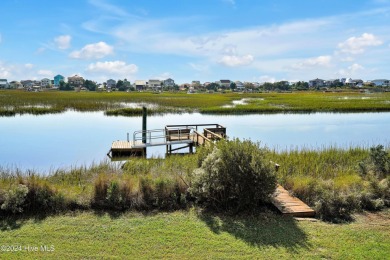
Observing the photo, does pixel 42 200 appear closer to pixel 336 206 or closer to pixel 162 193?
pixel 162 193

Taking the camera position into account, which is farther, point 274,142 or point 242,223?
point 274,142

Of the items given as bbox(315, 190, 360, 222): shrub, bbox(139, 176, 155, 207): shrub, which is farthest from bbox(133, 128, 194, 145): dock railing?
bbox(315, 190, 360, 222): shrub

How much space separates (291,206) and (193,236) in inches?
108

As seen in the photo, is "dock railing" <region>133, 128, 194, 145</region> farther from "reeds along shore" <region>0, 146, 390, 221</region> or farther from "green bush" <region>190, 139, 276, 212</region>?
"green bush" <region>190, 139, 276, 212</region>

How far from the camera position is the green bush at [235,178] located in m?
7.45

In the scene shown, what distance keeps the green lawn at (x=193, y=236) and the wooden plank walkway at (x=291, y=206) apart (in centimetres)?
26

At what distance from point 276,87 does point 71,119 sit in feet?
398

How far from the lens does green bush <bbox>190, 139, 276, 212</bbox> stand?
7.45 meters

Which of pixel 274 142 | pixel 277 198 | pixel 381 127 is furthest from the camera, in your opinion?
pixel 381 127

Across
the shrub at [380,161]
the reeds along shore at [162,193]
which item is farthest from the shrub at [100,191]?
the shrub at [380,161]

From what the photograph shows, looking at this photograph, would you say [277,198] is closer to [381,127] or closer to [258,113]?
[381,127]

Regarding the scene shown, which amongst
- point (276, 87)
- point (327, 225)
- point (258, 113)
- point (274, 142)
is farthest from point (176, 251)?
point (276, 87)

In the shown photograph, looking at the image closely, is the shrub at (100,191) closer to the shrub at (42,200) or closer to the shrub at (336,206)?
the shrub at (42,200)

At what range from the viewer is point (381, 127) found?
3072 centimetres
